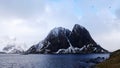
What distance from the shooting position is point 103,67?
173 feet

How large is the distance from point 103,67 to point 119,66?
362 inches

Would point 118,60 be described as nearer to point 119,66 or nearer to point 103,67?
point 103,67

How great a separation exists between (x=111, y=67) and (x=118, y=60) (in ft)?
22.4

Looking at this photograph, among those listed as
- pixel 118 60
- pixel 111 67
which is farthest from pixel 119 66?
pixel 118 60

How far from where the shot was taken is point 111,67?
1822 inches

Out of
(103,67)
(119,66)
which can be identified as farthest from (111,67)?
(103,67)

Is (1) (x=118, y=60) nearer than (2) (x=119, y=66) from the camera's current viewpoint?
No

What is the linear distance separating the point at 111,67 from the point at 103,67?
6645 mm

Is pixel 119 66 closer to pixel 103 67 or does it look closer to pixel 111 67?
pixel 111 67

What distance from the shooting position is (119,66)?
43.8m

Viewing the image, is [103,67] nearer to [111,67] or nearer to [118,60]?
[118,60]

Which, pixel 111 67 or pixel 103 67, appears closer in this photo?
pixel 111 67

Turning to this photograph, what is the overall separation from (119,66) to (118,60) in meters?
8.97

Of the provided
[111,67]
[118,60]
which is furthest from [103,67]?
[111,67]
